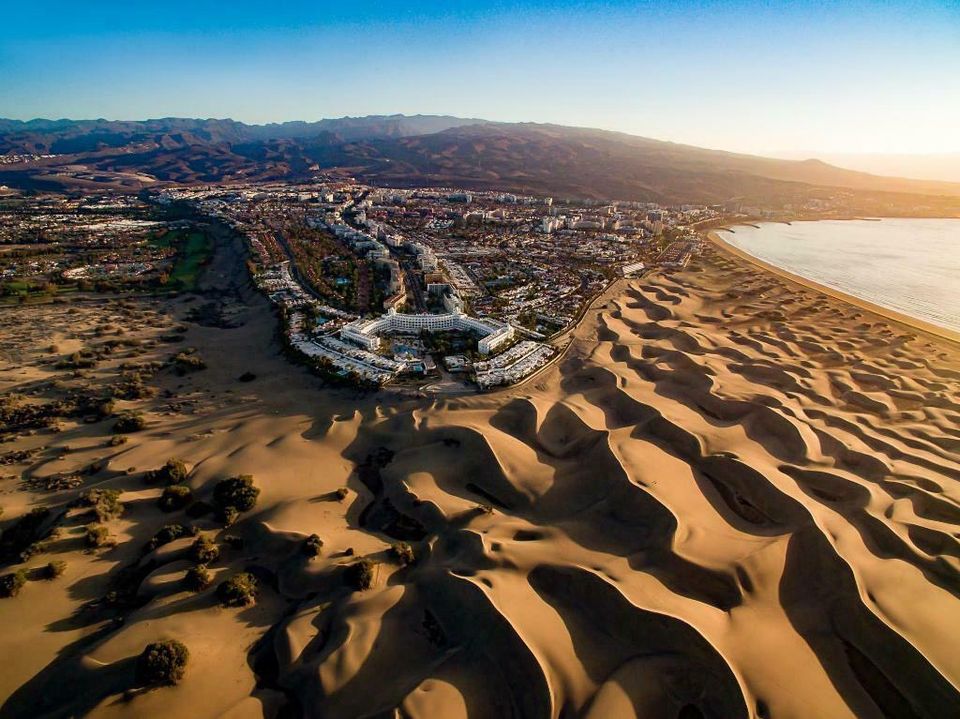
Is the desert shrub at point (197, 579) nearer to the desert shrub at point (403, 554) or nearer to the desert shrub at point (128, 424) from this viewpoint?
the desert shrub at point (403, 554)

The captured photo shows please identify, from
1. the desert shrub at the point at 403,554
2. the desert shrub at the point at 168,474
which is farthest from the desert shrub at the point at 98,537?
the desert shrub at the point at 403,554

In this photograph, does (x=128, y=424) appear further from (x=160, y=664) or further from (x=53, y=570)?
(x=160, y=664)

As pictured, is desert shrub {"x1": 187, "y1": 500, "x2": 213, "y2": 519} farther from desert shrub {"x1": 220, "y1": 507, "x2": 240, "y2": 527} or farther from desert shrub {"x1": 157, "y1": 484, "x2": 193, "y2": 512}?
Answer: desert shrub {"x1": 220, "y1": 507, "x2": 240, "y2": 527}

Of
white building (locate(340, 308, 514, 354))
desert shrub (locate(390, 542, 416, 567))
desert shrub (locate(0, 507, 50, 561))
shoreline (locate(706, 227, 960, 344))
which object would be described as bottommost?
desert shrub (locate(0, 507, 50, 561))

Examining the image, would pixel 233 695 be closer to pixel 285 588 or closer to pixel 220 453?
pixel 285 588

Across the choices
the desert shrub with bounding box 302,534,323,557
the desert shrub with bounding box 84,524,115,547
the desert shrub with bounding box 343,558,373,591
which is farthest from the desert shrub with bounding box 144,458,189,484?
the desert shrub with bounding box 343,558,373,591

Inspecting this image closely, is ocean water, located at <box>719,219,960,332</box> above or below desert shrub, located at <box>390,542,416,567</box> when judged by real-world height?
above
